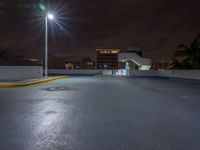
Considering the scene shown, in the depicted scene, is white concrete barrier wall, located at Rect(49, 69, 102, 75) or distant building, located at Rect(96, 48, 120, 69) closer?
white concrete barrier wall, located at Rect(49, 69, 102, 75)

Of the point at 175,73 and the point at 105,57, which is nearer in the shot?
the point at 175,73

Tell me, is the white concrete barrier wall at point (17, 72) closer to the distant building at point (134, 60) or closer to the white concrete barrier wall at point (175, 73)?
the distant building at point (134, 60)

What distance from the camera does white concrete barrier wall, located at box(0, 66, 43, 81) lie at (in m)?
18.0

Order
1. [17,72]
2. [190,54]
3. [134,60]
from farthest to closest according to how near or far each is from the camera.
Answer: [134,60]
[190,54]
[17,72]

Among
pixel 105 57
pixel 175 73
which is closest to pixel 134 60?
pixel 175 73

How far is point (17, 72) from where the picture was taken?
64.2ft

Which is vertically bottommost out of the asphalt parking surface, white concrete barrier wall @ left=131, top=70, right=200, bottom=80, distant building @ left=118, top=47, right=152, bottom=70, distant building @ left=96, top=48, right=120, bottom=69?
the asphalt parking surface

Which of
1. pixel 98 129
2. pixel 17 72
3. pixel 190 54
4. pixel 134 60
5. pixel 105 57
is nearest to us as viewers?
pixel 98 129

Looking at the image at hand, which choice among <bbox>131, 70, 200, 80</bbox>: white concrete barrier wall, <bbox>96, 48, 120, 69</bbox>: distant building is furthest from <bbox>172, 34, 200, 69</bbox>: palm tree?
<bbox>96, 48, 120, 69</bbox>: distant building

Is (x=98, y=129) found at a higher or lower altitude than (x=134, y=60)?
lower

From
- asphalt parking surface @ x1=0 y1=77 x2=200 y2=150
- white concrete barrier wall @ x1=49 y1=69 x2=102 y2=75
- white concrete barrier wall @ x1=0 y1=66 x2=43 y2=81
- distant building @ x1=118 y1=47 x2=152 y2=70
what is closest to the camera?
asphalt parking surface @ x1=0 y1=77 x2=200 y2=150

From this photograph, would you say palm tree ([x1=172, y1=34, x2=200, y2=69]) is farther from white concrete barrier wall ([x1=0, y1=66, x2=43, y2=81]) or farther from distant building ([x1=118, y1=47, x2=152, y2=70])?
white concrete barrier wall ([x1=0, y1=66, x2=43, y2=81])

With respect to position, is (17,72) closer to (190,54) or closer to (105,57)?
(190,54)

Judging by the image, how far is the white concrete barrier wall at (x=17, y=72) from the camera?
1802 cm
